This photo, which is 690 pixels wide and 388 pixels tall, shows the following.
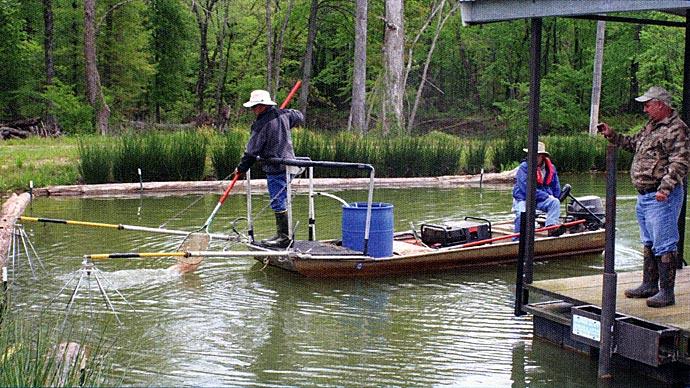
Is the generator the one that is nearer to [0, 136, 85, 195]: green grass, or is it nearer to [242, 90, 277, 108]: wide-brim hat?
[242, 90, 277, 108]: wide-brim hat

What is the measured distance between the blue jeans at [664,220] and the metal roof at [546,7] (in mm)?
1338

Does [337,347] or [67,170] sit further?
[67,170]

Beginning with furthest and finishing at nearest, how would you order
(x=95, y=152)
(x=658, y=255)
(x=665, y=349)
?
(x=95, y=152)
(x=658, y=255)
(x=665, y=349)

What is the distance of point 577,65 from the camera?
4206cm

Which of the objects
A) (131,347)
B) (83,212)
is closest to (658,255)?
(131,347)

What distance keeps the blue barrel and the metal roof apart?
110 inches

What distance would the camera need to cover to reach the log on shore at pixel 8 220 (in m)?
8.96

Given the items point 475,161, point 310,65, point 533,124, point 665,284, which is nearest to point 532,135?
point 533,124

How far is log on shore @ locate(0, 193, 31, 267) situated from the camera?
29.4 feet

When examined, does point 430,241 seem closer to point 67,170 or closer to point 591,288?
point 591,288

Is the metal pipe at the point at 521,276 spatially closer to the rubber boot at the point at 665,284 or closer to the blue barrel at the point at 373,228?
the rubber boot at the point at 665,284

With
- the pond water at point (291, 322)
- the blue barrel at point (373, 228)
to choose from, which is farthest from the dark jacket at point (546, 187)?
the blue barrel at point (373, 228)

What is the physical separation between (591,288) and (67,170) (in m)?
12.9

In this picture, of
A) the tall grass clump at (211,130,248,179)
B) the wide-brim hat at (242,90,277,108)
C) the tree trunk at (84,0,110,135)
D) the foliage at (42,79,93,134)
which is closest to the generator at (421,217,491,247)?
the wide-brim hat at (242,90,277,108)
